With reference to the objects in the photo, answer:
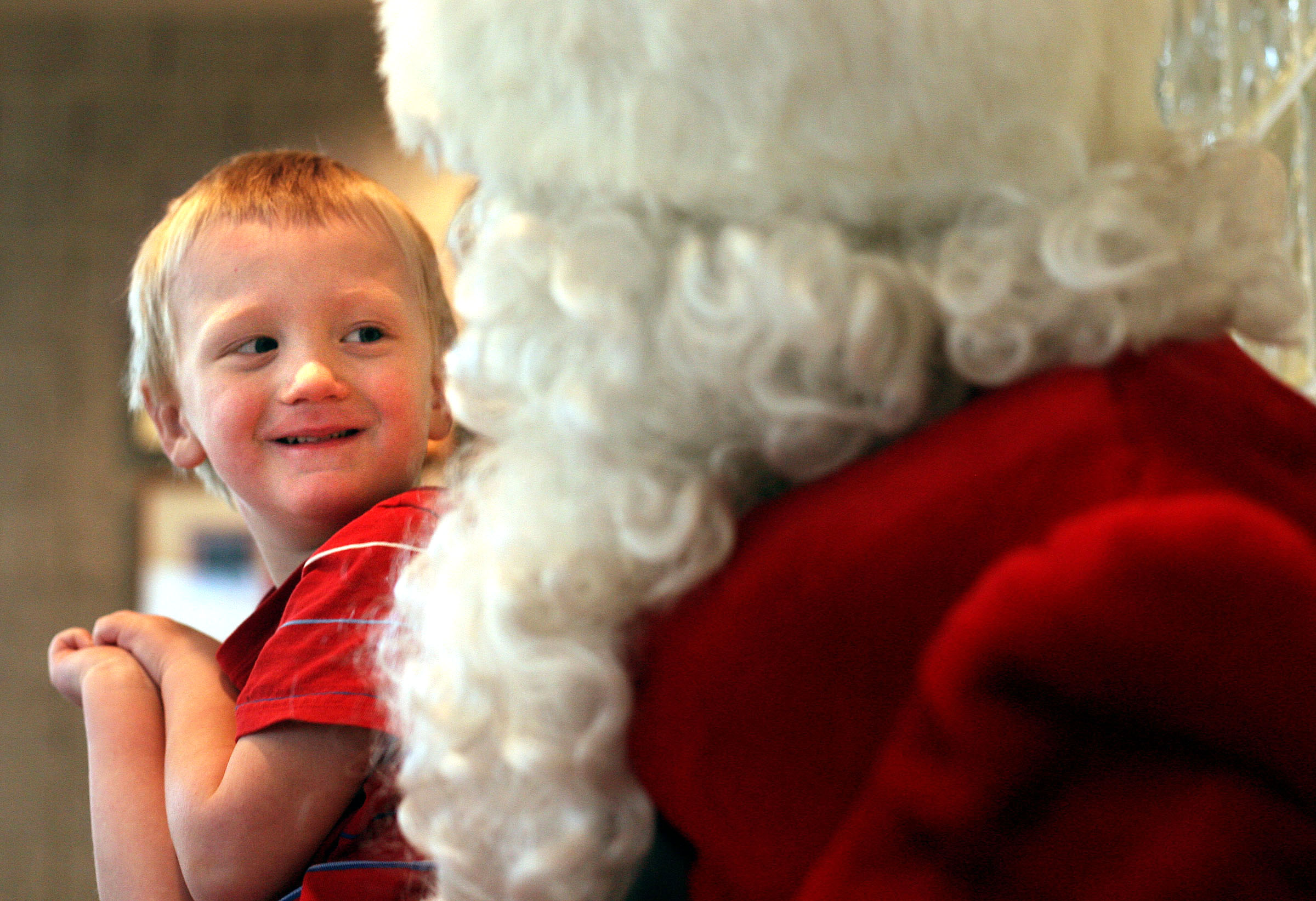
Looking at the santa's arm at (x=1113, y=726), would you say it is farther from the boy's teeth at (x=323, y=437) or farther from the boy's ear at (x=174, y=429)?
the boy's ear at (x=174, y=429)

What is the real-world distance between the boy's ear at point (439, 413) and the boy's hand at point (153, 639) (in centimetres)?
22

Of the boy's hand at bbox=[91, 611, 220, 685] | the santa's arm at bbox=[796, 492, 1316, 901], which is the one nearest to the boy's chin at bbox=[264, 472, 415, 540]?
the boy's hand at bbox=[91, 611, 220, 685]

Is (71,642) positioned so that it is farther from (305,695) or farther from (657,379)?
(657,379)

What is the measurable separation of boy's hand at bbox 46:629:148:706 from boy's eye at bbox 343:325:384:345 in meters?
0.27

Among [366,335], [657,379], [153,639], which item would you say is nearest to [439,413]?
[366,335]

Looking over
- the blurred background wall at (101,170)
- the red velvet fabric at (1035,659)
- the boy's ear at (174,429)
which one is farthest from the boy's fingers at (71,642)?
the blurred background wall at (101,170)

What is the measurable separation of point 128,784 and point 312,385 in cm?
27

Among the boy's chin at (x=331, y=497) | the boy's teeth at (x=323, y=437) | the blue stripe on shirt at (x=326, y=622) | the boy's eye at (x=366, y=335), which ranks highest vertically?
the boy's eye at (x=366, y=335)

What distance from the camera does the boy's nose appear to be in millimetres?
721

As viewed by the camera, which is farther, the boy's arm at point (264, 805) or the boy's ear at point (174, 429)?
the boy's ear at point (174, 429)

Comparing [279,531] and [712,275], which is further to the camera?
[279,531]

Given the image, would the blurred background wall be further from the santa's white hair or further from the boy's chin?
the santa's white hair

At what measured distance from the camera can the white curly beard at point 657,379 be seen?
1.24ft

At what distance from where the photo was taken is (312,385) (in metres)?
0.72
